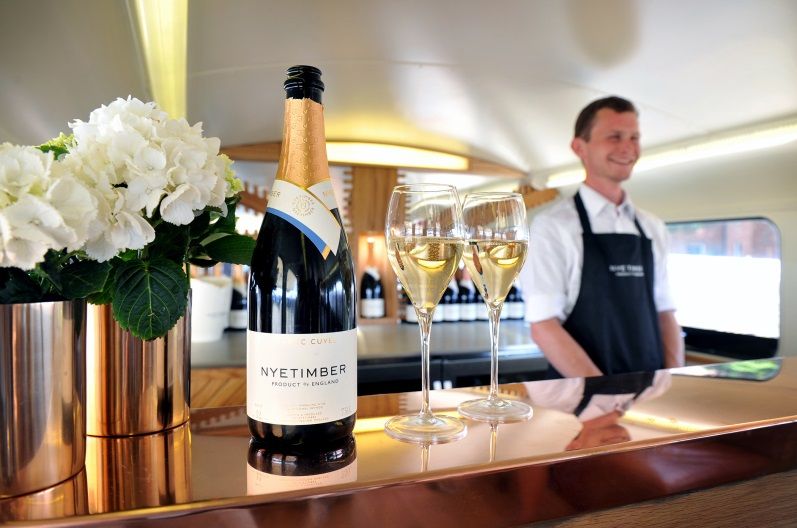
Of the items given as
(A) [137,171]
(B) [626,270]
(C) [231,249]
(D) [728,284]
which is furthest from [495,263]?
(D) [728,284]

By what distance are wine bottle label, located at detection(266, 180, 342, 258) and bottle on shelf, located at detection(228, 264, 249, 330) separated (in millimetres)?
2759

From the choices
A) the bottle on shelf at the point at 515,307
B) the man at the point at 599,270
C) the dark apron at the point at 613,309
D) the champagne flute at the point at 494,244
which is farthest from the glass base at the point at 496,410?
the bottle on shelf at the point at 515,307

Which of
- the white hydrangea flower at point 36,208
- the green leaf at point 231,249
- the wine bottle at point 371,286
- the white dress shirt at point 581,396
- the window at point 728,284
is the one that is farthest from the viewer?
the wine bottle at point 371,286

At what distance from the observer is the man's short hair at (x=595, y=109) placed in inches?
76.4

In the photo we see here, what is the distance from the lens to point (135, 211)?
0.49m

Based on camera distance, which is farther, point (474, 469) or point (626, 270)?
point (626, 270)

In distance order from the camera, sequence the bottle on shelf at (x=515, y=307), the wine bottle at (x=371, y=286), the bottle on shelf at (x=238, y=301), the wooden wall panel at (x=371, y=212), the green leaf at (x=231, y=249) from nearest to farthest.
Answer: the green leaf at (x=231, y=249)
the bottle on shelf at (x=238, y=301)
the wooden wall panel at (x=371, y=212)
the wine bottle at (x=371, y=286)
the bottle on shelf at (x=515, y=307)

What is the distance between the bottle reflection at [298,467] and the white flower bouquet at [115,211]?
0.15m

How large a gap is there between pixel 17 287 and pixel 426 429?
0.41 metres

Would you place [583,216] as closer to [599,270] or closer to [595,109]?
[599,270]

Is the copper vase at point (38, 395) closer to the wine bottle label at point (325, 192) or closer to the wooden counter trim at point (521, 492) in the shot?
the wooden counter trim at point (521, 492)

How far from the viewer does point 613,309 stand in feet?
6.22

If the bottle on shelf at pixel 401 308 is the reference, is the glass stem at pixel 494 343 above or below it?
above

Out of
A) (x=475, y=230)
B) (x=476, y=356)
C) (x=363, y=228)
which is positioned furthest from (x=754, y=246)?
(x=475, y=230)
